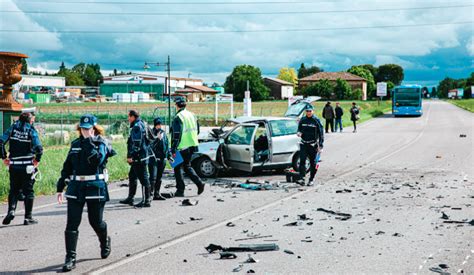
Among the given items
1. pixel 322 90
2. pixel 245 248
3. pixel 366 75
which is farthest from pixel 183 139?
pixel 366 75

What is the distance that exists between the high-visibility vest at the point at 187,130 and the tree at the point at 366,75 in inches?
6725

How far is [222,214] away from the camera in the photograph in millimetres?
10148

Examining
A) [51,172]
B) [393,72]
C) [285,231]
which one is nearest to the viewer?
[285,231]

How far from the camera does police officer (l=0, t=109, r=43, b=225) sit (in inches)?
367

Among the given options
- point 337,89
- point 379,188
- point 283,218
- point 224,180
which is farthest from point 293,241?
point 337,89

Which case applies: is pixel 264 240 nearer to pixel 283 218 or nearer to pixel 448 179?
pixel 283 218

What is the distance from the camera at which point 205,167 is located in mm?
14930

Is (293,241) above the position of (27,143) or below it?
below

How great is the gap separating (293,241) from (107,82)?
13810 centimetres

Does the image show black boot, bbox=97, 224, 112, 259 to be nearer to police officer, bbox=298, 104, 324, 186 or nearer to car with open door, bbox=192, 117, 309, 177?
police officer, bbox=298, 104, 324, 186

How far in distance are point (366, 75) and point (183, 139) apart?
178m

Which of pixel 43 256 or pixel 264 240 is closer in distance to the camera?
pixel 43 256

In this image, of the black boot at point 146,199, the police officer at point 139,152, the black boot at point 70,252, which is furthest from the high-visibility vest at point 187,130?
the black boot at point 70,252

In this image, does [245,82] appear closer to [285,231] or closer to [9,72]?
[9,72]
